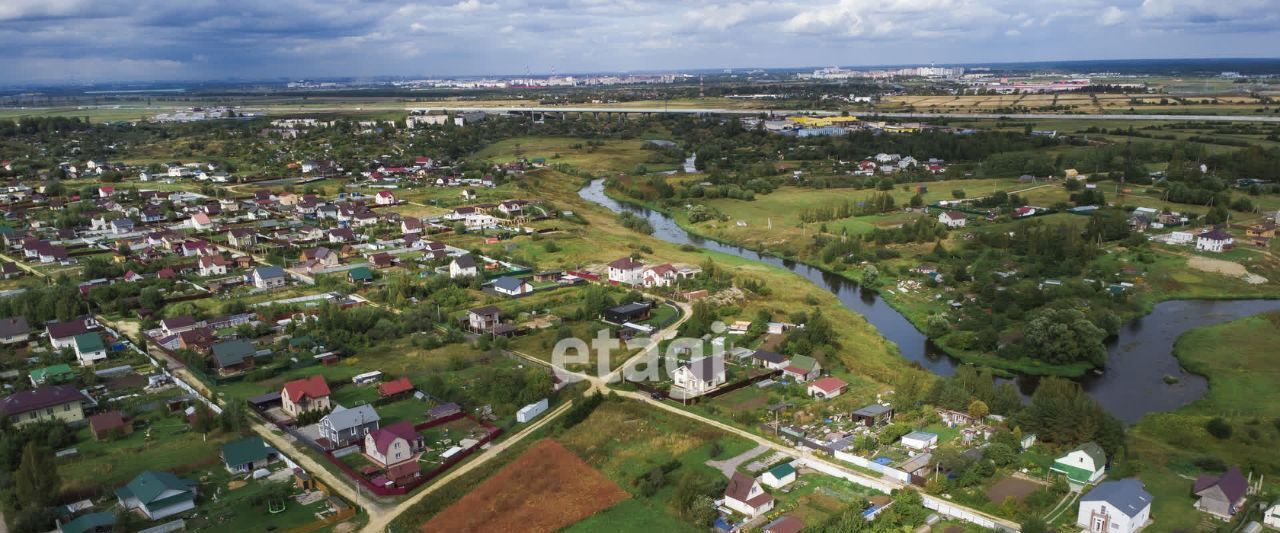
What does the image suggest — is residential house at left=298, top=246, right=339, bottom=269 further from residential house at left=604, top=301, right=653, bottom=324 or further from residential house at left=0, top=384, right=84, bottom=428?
residential house at left=0, top=384, right=84, bottom=428

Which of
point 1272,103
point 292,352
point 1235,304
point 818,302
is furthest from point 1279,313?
point 1272,103

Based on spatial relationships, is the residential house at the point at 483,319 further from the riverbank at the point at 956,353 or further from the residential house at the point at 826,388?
the riverbank at the point at 956,353

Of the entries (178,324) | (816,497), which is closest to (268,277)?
(178,324)

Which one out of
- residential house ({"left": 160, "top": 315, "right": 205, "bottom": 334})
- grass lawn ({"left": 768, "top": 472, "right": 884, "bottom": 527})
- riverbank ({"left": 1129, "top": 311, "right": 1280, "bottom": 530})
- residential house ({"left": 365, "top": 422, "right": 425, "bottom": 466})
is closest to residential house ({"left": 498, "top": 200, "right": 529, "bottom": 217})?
residential house ({"left": 160, "top": 315, "right": 205, "bottom": 334})

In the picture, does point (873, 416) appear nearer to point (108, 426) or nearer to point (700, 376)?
point (700, 376)

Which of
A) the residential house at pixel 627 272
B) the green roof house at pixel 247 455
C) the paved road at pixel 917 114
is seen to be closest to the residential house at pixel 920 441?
the green roof house at pixel 247 455

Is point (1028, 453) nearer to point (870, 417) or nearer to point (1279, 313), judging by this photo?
point (870, 417)
